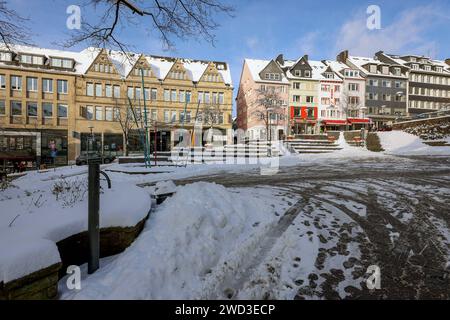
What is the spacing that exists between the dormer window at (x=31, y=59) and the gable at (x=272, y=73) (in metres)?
33.3

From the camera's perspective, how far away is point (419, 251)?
3.79 meters

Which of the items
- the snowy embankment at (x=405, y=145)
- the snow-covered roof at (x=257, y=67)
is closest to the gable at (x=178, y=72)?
the snow-covered roof at (x=257, y=67)

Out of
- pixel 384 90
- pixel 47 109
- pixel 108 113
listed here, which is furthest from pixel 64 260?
pixel 384 90

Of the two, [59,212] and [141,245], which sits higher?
[59,212]

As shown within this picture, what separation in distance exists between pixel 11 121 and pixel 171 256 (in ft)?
134

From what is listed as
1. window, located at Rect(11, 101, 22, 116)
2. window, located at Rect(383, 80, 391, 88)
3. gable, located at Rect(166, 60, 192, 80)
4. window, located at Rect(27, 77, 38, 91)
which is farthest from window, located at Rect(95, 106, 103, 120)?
window, located at Rect(383, 80, 391, 88)

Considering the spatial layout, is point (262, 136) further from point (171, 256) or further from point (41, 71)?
point (171, 256)

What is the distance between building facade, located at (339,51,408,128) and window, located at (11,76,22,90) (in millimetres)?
55899

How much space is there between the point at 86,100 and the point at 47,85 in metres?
5.13

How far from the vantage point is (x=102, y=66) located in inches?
1475

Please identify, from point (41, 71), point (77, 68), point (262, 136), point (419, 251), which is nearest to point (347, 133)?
point (262, 136)

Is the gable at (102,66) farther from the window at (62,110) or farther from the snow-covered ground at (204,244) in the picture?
the snow-covered ground at (204,244)

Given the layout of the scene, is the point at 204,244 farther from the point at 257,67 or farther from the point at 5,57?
the point at 257,67
